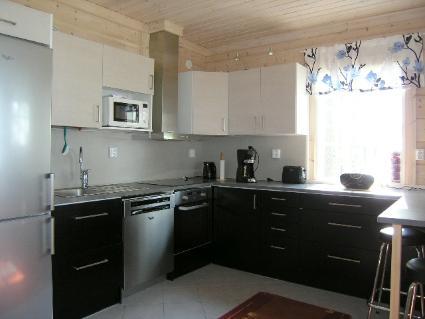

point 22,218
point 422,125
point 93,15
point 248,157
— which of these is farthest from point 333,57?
point 22,218

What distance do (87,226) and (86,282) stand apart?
0.41 meters

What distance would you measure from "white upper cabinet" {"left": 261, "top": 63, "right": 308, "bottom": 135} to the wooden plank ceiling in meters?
0.47

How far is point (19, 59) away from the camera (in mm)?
2102

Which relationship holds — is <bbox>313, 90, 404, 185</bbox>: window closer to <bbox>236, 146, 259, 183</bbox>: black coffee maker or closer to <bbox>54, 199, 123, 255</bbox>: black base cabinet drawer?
<bbox>236, 146, 259, 183</bbox>: black coffee maker

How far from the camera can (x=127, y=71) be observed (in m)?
3.24

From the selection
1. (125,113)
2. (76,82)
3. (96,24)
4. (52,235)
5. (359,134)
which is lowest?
(52,235)

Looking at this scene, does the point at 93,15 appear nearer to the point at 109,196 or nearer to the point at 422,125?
the point at 109,196

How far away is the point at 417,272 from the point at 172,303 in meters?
1.84

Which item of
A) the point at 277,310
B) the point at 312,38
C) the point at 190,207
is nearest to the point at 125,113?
the point at 190,207

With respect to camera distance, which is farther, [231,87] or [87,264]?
[231,87]

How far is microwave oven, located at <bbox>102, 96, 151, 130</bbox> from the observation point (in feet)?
9.99

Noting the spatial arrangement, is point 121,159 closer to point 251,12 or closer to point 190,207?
point 190,207

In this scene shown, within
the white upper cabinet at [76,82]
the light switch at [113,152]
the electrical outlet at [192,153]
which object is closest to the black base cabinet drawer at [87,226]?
the white upper cabinet at [76,82]

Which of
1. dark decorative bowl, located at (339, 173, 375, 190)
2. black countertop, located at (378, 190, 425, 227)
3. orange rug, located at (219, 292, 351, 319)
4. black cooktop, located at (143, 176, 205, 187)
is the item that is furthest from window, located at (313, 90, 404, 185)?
orange rug, located at (219, 292, 351, 319)
